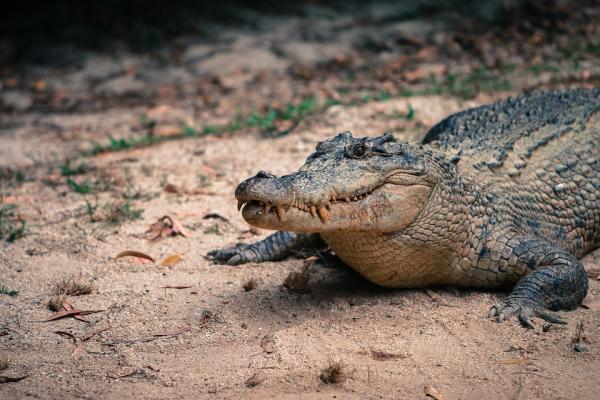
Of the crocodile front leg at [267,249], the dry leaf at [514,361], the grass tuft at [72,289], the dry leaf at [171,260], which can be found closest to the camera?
the dry leaf at [514,361]

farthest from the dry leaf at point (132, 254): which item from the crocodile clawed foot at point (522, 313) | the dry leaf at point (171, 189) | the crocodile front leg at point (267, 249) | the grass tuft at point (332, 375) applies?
the crocodile clawed foot at point (522, 313)

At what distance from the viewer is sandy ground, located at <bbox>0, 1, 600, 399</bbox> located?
3.25 meters

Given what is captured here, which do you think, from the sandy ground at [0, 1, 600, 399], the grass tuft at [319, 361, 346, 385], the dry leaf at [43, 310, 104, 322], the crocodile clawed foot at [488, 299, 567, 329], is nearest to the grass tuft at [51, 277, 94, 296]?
the sandy ground at [0, 1, 600, 399]

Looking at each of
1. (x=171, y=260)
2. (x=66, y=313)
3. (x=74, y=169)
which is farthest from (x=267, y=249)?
(x=74, y=169)

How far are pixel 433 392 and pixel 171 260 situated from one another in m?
2.16

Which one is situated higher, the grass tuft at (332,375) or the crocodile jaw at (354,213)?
the crocodile jaw at (354,213)

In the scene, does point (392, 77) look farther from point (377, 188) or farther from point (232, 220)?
point (377, 188)

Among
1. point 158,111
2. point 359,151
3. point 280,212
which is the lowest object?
point 158,111

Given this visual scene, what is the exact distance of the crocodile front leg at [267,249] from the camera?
15.6ft

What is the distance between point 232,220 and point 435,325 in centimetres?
208

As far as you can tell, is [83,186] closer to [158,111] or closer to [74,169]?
[74,169]

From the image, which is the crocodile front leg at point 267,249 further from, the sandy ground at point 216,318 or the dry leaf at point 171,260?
the dry leaf at point 171,260

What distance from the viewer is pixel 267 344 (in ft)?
11.7

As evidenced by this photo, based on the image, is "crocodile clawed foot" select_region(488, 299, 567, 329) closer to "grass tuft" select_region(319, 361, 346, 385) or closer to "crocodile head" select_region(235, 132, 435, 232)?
"crocodile head" select_region(235, 132, 435, 232)
